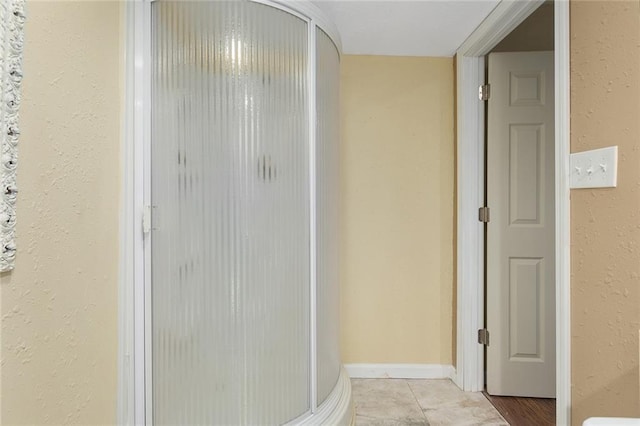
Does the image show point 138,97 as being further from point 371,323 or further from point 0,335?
point 371,323

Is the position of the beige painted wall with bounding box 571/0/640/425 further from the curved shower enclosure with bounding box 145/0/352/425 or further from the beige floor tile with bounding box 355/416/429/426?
the curved shower enclosure with bounding box 145/0/352/425

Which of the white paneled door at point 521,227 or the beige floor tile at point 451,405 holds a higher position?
the white paneled door at point 521,227

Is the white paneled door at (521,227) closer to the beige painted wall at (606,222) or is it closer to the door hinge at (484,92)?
the door hinge at (484,92)

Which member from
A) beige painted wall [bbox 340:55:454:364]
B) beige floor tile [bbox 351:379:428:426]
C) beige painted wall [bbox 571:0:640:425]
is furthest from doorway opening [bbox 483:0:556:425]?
beige painted wall [bbox 571:0:640:425]

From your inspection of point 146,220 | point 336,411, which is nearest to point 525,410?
point 336,411

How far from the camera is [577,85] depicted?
1.18m

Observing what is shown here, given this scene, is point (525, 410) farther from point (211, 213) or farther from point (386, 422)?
point (211, 213)

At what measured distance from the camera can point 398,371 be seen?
222 centimetres

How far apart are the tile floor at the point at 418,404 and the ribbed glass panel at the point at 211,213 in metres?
0.73

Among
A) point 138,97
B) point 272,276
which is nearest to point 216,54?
point 138,97

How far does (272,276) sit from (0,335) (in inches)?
32.7

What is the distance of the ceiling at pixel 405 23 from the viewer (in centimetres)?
170

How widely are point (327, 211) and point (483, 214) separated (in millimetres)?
1065

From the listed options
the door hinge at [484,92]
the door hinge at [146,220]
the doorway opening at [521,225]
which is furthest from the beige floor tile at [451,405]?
the door hinge at [484,92]
